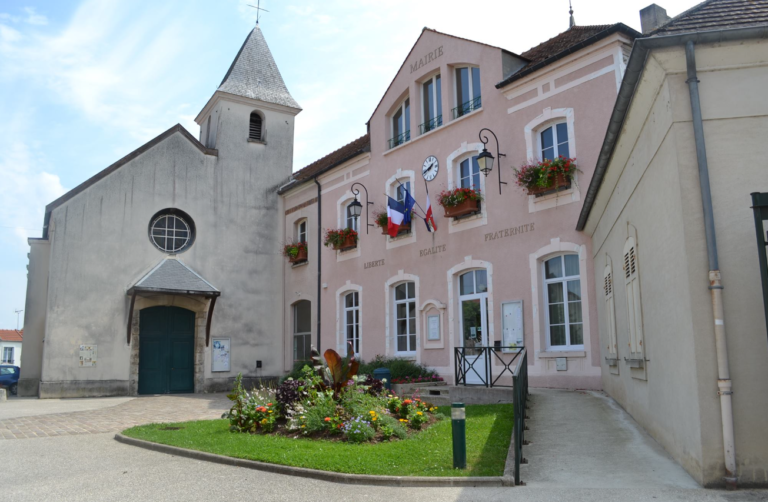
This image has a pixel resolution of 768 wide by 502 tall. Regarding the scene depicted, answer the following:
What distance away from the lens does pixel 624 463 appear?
6086 mm

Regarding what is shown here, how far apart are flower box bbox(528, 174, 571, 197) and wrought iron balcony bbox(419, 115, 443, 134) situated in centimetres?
391

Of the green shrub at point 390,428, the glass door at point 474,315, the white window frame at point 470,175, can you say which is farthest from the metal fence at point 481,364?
the green shrub at point 390,428

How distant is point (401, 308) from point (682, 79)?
11.7 meters

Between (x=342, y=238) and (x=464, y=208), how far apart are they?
5.26 meters

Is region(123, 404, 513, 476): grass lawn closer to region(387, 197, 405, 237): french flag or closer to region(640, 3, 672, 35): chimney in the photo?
region(387, 197, 405, 237): french flag

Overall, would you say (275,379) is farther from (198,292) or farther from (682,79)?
(682,79)

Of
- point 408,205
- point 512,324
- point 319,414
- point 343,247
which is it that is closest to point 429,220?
point 408,205

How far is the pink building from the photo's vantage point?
1201cm

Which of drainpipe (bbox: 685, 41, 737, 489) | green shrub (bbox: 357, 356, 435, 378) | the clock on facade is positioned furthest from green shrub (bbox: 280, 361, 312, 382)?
drainpipe (bbox: 685, 41, 737, 489)

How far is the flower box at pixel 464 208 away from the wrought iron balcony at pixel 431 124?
2.50 metres

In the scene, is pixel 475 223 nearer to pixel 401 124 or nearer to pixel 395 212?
pixel 395 212

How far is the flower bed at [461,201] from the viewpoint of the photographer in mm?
13977

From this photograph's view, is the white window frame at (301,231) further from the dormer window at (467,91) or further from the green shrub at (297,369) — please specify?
the dormer window at (467,91)

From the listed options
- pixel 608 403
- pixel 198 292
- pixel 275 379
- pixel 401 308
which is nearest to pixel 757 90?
pixel 608 403
